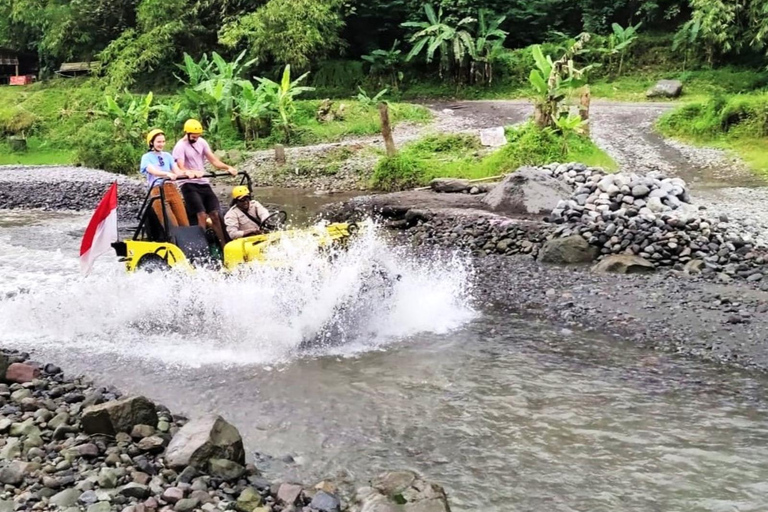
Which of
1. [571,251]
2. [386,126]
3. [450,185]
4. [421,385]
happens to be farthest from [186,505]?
[386,126]

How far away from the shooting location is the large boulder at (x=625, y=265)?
10656 mm

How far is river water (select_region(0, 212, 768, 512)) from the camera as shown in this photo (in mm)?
5329

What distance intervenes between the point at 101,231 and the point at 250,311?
237 centimetres

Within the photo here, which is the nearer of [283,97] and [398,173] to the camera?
[398,173]

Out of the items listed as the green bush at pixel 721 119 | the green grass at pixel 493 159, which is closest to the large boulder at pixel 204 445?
the green grass at pixel 493 159

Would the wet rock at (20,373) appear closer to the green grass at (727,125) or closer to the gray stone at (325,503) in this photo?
the gray stone at (325,503)

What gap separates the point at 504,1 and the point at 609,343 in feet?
101

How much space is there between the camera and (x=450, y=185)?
1723cm

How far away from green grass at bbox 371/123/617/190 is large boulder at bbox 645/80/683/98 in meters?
10.9

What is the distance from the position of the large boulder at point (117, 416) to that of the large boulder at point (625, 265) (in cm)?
723

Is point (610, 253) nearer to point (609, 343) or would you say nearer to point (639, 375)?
point (609, 343)

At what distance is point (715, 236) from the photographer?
11.1 m

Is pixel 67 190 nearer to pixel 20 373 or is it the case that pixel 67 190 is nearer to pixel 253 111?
pixel 253 111

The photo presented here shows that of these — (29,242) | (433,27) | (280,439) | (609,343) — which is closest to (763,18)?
(433,27)
